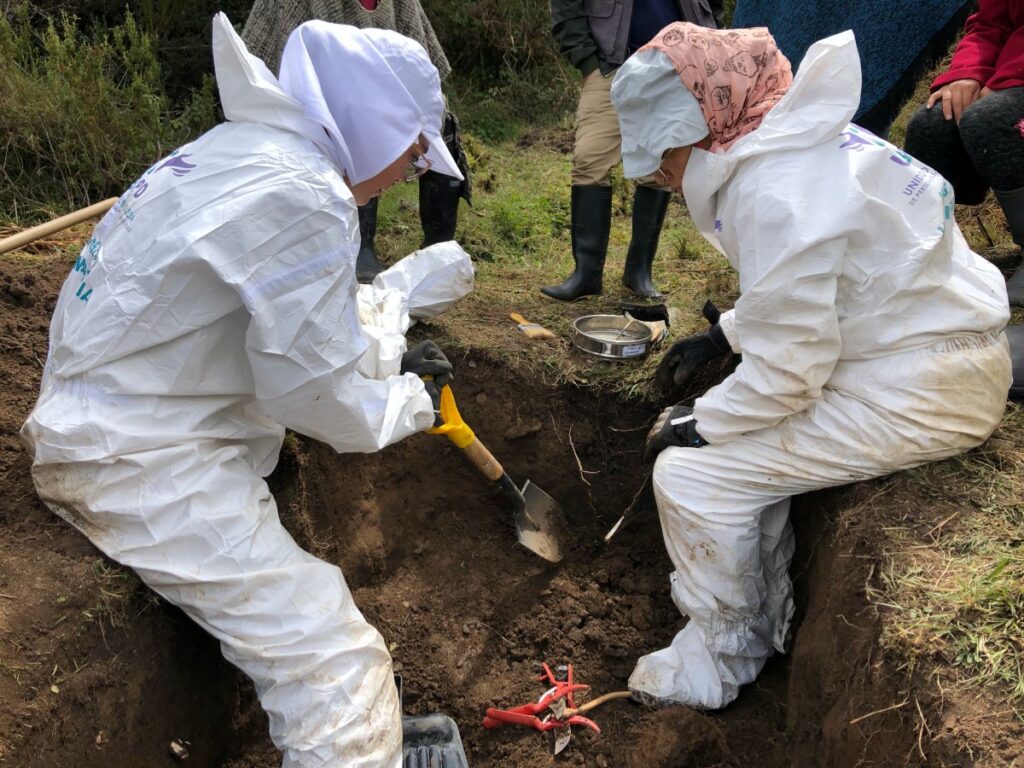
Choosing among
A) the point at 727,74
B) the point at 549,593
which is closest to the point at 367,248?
the point at 549,593

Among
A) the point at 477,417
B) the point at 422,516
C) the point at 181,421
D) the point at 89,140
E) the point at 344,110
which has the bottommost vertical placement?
the point at 422,516

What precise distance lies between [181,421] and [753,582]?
1750 millimetres

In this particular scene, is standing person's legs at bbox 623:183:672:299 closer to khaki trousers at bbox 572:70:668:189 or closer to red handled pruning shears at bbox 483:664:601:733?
khaki trousers at bbox 572:70:668:189

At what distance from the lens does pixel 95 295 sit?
2.05 meters

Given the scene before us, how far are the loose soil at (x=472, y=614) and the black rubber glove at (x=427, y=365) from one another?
1.80 ft

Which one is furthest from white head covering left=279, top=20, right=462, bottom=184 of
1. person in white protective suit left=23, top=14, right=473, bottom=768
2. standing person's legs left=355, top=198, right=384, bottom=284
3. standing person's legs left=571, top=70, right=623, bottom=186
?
standing person's legs left=355, top=198, right=384, bottom=284

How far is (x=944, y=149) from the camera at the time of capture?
11.0ft

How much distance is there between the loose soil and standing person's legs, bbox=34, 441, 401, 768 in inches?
6.3

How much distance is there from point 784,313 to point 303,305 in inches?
48.8

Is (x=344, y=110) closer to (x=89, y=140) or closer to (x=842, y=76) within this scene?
(x=842, y=76)

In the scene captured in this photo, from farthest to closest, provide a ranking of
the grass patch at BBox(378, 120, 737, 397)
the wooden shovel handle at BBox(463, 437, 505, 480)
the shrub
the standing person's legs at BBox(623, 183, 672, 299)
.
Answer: the shrub, the standing person's legs at BBox(623, 183, 672, 299), the grass patch at BBox(378, 120, 737, 397), the wooden shovel handle at BBox(463, 437, 505, 480)

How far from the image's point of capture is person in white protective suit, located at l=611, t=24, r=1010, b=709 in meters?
2.09

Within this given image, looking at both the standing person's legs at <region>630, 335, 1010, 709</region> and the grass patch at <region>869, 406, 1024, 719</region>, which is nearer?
the grass patch at <region>869, 406, 1024, 719</region>

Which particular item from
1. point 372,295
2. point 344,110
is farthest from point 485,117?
point 344,110
